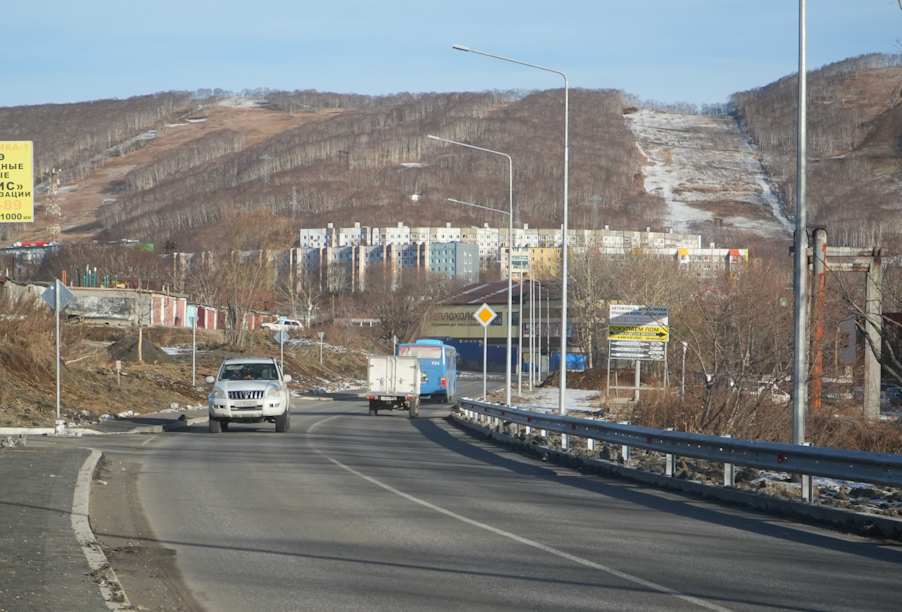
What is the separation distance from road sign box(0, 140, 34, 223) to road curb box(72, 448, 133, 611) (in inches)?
583

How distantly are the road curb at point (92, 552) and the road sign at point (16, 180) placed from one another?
48.6ft

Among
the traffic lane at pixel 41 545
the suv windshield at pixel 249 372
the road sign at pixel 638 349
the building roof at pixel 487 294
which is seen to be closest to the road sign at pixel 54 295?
the suv windshield at pixel 249 372

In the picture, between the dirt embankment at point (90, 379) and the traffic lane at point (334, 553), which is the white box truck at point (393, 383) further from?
the traffic lane at point (334, 553)

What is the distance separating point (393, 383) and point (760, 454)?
26548 millimetres

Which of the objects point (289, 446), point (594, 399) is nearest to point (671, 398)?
point (289, 446)

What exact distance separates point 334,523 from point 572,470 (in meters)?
7.20

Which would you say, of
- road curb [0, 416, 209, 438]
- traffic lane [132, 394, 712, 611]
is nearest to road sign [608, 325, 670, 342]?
road curb [0, 416, 209, 438]

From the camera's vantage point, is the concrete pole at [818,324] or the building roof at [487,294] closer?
the concrete pole at [818,324]

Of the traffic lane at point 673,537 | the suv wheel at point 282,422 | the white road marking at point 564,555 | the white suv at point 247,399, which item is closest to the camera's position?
the white road marking at point 564,555

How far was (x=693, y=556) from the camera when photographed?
28.7 feet

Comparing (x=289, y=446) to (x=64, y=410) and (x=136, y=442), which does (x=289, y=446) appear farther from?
(x=64, y=410)

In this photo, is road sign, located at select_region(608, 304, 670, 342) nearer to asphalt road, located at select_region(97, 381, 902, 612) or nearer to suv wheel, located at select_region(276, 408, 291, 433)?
suv wheel, located at select_region(276, 408, 291, 433)

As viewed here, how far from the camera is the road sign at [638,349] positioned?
29.9 metres

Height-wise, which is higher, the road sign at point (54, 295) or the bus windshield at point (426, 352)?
the road sign at point (54, 295)
